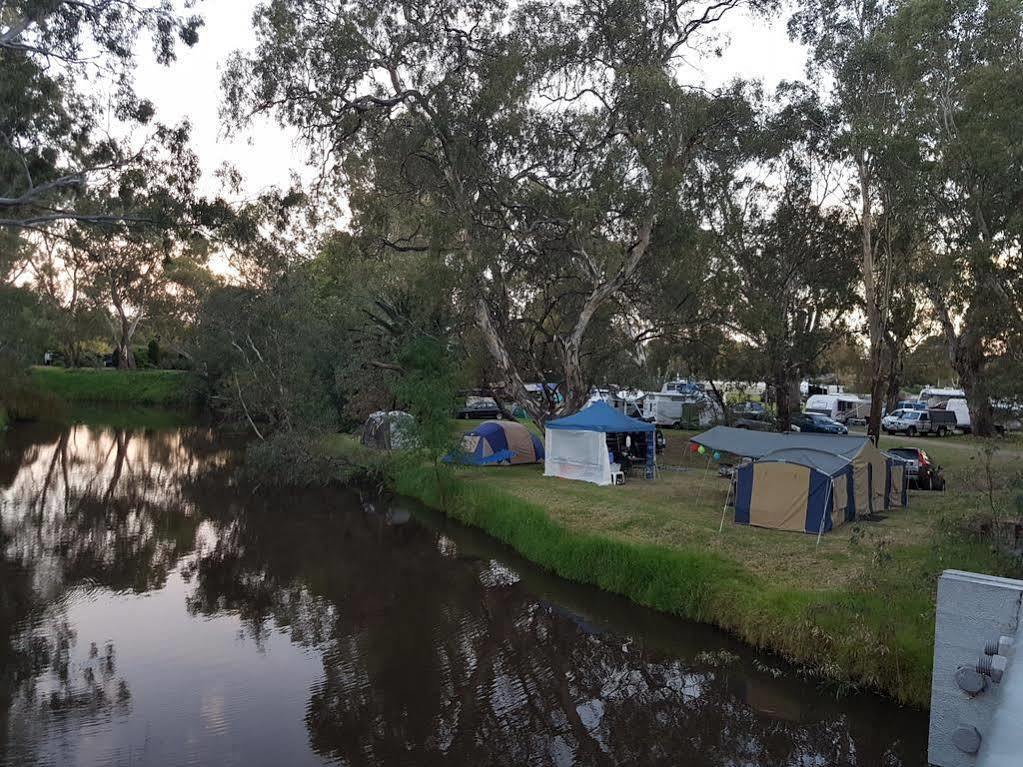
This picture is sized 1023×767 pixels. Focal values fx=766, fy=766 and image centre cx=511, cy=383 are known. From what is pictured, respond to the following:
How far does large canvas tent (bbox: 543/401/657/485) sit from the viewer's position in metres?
18.7

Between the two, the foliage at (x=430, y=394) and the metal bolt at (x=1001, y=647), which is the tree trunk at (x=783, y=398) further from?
the metal bolt at (x=1001, y=647)

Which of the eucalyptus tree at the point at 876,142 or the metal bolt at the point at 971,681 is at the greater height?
the eucalyptus tree at the point at 876,142

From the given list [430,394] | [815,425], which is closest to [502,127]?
[430,394]

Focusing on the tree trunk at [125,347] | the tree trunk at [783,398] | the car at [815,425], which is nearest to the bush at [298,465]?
the tree trunk at [783,398]

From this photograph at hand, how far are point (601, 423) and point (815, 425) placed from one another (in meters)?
16.3

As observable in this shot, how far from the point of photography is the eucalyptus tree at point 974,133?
14.9 metres

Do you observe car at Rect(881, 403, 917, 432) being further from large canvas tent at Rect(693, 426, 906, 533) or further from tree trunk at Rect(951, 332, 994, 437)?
large canvas tent at Rect(693, 426, 906, 533)

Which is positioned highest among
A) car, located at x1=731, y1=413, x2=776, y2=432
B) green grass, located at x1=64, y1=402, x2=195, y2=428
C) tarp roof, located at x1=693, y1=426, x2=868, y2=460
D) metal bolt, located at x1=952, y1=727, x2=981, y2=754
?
tarp roof, located at x1=693, y1=426, x2=868, y2=460

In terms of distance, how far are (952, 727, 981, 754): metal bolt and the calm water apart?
330 centimetres

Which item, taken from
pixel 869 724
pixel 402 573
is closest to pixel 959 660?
pixel 869 724

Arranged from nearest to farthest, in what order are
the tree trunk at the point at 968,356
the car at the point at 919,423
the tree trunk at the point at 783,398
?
1. the tree trunk at the point at 968,356
2. the tree trunk at the point at 783,398
3. the car at the point at 919,423

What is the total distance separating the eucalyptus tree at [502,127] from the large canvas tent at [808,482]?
25.2ft

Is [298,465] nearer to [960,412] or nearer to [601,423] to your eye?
[601,423]

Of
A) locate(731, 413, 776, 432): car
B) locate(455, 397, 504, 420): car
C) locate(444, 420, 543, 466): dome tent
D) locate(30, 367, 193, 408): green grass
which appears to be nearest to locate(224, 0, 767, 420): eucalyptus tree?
locate(444, 420, 543, 466): dome tent
